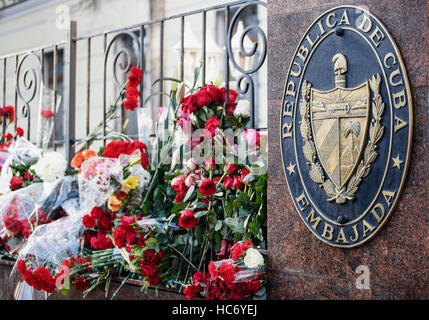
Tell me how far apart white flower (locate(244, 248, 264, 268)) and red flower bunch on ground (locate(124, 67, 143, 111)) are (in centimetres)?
147

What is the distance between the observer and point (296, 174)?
2.64 meters

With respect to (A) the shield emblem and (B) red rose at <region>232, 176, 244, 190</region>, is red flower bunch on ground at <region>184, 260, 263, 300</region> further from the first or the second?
(A) the shield emblem

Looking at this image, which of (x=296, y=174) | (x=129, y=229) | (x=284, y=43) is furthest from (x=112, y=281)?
(x=284, y=43)

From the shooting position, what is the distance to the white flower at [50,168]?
399cm

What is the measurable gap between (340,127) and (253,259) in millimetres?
667

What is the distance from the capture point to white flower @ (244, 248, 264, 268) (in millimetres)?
2629

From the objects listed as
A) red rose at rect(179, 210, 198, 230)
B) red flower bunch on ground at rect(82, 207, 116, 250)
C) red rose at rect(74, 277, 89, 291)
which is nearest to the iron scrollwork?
red rose at rect(179, 210, 198, 230)

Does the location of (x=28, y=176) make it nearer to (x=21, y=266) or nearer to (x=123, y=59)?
(x=21, y=266)

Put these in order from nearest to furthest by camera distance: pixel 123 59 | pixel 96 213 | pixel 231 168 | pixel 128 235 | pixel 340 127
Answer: pixel 340 127 < pixel 231 168 < pixel 128 235 < pixel 96 213 < pixel 123 59

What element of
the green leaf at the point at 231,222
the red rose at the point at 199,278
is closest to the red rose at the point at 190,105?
the green leaf at the point at 231,222

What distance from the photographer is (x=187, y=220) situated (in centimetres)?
290

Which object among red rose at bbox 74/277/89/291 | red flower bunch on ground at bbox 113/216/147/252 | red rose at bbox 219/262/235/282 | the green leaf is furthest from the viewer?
red rose at bbox 74/277/89/291

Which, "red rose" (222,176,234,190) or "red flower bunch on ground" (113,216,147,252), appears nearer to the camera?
"red rose" (222,176,234,190)

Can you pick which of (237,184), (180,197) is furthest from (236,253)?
(180,197)
